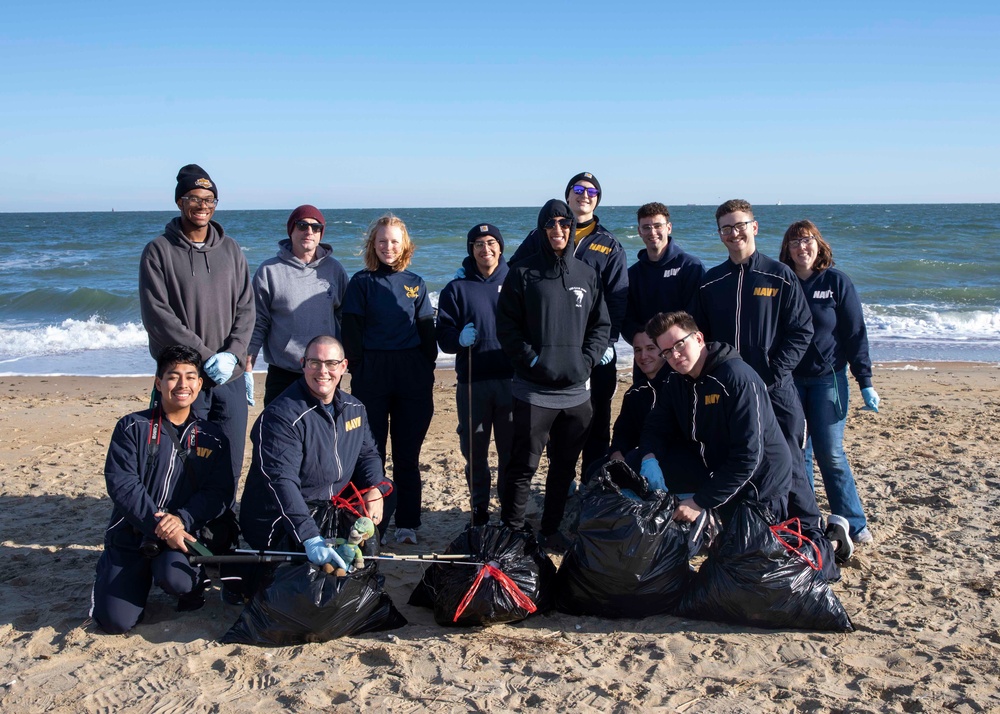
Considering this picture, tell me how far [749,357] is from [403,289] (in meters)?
1.86

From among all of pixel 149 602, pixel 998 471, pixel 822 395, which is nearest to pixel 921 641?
pixel 822 395

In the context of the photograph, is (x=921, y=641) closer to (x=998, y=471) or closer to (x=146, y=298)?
(x=998, y=471)

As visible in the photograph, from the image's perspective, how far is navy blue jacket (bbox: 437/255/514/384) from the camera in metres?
4.54

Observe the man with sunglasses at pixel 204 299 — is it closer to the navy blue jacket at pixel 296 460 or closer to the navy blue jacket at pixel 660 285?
the navy blue jacket at pixel 296 460

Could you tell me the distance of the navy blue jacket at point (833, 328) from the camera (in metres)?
4.36

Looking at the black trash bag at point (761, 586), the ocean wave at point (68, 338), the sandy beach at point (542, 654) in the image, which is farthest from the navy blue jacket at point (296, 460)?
the ocean wave at point (68, 338)

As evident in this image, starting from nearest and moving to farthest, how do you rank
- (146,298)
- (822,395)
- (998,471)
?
(146,298)
(822,395)
(998,471)

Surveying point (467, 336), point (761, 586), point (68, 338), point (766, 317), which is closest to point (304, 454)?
point (467, 336)

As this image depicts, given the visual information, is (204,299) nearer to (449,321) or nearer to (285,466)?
(285,466)

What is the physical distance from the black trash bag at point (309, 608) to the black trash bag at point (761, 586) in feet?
4.39

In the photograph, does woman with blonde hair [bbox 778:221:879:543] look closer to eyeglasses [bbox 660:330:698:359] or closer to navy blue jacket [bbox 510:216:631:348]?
navy blue jacket [bbox 510:216:631:348]

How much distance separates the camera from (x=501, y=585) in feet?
11.4

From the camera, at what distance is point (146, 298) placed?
3.99 m

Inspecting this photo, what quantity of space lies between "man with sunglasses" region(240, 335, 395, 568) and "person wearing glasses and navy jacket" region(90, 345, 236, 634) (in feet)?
0.76
